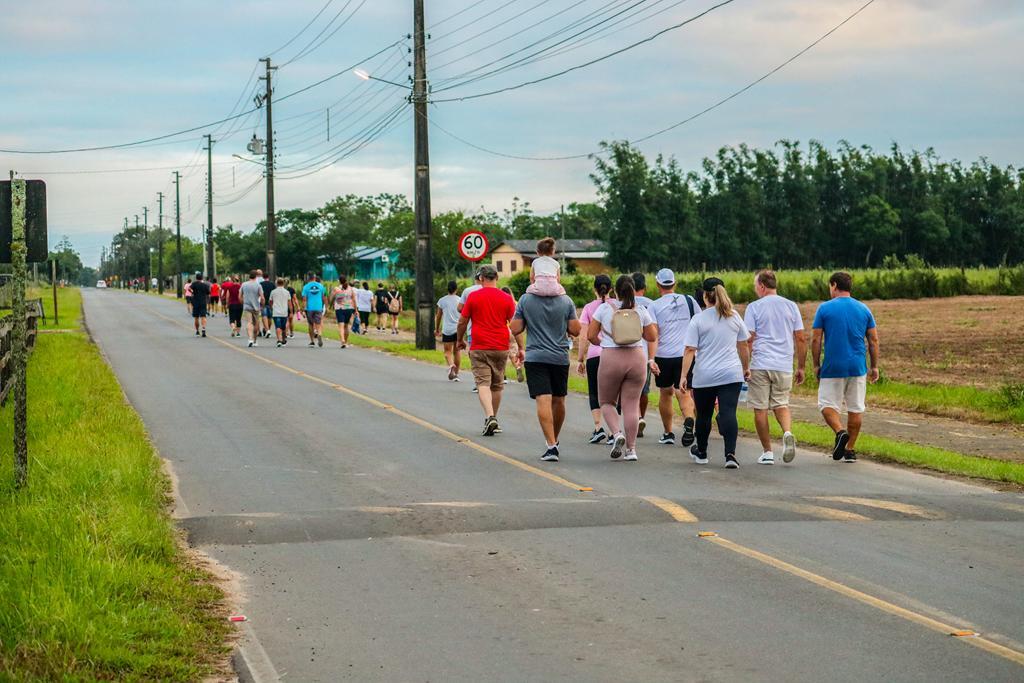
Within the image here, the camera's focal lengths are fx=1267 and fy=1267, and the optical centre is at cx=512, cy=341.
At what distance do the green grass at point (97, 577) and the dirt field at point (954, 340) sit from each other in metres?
15.3

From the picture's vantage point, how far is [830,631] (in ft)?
21.2

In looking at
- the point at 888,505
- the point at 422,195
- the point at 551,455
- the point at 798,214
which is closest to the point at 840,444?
the point at 888,505

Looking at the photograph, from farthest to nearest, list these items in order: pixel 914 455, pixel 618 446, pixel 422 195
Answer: pixel 422 195 → pixel 914 455 → pixel 618 446

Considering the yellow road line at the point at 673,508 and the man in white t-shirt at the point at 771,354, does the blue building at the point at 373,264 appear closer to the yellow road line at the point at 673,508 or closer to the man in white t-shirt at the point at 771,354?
the man in white t-shirt at the point at 771,354

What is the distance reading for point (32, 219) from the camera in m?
10.3

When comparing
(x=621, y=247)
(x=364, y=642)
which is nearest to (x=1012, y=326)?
(x=364, y=642)

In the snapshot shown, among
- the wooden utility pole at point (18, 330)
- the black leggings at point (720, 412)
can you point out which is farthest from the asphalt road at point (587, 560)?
the wooden utility pole at point (18, 330)

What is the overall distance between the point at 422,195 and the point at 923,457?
67.6ft

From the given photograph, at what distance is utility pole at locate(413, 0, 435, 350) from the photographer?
31984mm

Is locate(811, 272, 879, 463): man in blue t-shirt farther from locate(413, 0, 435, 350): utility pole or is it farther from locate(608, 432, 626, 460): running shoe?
locate(413, 0, 435, 350): utility pole

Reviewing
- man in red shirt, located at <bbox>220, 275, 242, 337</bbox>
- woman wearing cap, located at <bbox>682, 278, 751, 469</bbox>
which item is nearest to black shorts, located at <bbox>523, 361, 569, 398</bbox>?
woman wearing cap, located at <bbox>682, 278, 751, 469</bbox>

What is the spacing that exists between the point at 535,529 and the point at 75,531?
3.15 metres

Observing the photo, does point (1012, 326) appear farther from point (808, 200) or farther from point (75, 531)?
point (808, 200)

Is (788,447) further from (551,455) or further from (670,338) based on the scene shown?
(551,455)
